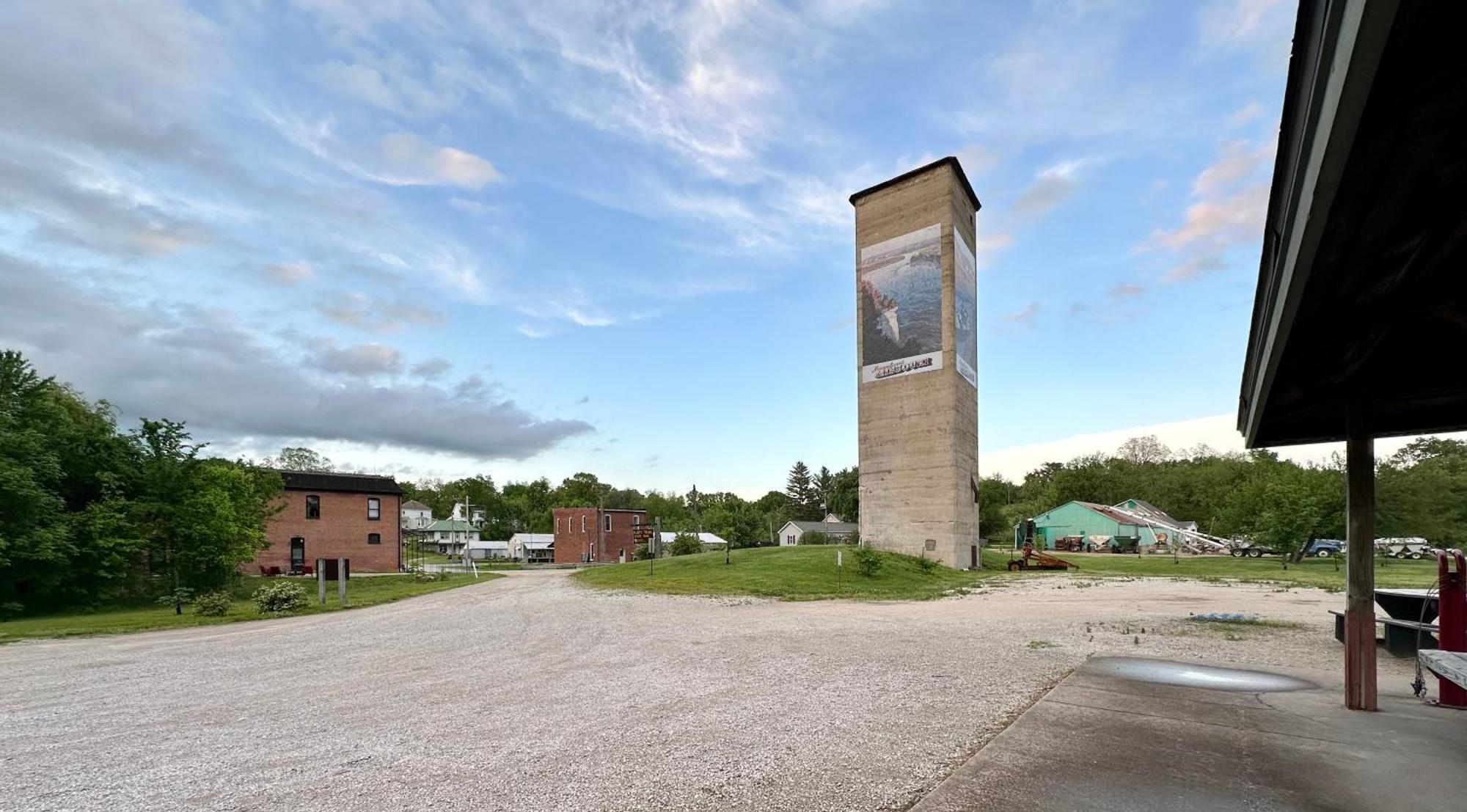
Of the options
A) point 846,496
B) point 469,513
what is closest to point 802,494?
point 846,496

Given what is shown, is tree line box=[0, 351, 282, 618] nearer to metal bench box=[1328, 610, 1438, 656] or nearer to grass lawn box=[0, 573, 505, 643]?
grass lawn box=[0, 573, 505, 643]

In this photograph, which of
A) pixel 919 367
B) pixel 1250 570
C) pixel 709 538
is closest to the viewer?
pixel 1250 570

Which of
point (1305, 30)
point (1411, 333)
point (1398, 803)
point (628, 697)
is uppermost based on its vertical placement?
point (1305, 30)

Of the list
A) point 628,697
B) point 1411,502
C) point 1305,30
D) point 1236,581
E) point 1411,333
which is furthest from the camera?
point 1411,502

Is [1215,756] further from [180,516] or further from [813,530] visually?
[813,530]

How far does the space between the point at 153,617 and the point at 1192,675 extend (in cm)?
2515

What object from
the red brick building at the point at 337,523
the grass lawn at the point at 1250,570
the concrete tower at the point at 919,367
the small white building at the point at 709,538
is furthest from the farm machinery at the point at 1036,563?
the small white building at the point at 709,538

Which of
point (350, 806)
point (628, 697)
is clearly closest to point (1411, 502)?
point (628, 697)

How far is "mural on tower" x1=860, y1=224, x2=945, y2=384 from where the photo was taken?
40.5m

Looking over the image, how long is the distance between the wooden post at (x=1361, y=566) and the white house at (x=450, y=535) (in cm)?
9882

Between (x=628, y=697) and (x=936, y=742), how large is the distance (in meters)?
3.49

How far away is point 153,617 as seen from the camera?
19859mm

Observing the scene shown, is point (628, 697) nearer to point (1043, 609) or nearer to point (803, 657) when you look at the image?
point (803, 657)

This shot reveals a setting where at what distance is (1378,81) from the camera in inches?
88.1
